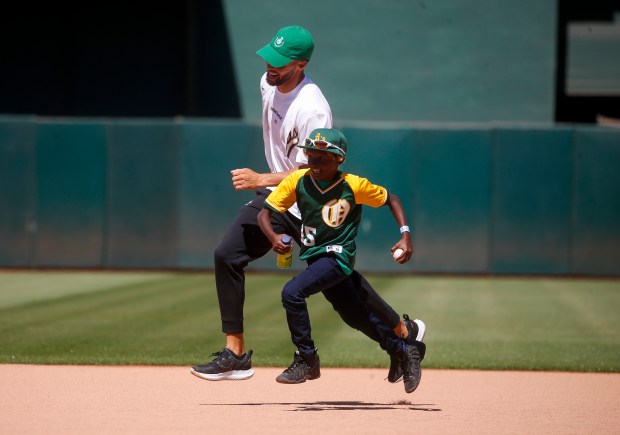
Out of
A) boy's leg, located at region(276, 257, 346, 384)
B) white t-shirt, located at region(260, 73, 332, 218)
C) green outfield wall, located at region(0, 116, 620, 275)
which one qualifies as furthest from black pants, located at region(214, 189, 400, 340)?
green outfield wall, located at region(0, 116, 620, 275)

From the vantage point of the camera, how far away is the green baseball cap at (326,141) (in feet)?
Result: 21.1

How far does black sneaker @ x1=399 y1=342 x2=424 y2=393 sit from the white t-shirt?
104cm

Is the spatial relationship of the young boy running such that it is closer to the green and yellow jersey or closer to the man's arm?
the green and yellow jersey

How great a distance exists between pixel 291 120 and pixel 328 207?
74 cm

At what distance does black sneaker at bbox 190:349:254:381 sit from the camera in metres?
6.89

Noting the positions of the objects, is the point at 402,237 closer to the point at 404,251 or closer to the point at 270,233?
the point at 404,251

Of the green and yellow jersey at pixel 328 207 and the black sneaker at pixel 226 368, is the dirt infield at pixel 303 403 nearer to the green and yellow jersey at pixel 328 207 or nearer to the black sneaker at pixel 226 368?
the black sneaker at pixel 226 368

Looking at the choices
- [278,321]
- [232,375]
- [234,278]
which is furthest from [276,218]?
[278,321]

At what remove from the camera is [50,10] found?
20.7 meters

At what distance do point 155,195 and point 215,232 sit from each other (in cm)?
106

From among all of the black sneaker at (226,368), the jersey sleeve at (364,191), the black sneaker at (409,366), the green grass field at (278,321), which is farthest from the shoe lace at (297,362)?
the green grass field at (278,321)

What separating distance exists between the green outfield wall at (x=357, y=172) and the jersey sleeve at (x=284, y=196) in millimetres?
10460

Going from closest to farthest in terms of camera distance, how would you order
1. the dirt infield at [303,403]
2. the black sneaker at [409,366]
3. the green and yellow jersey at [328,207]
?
the dirt infield at [303,403] → the green and yellow jersey at [328,207] → the black sneaker at [409,366]

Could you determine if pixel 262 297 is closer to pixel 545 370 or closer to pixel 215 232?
pixel 215 232
